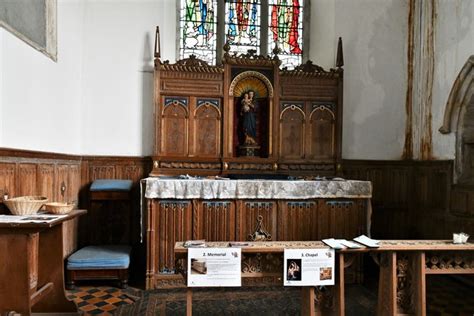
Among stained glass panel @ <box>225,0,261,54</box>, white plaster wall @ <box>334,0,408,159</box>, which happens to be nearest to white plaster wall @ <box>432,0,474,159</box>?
white plaster wall @ <box>334,0,408,159</box>

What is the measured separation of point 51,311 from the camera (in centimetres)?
334

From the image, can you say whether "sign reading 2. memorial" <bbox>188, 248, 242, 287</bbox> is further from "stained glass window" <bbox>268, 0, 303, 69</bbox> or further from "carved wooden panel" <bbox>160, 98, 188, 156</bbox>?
"stained glass window" <bbox>268, 0, 303, 69</bbox>

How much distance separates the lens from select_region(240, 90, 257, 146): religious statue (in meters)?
5.29

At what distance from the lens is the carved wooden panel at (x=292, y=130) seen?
5.46m

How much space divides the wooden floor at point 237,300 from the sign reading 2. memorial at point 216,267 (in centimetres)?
97

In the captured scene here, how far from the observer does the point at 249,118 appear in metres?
5.36

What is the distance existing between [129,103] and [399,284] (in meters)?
4.10

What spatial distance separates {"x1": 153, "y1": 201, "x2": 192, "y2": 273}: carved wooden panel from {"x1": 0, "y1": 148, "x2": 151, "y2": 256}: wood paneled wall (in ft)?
3.53

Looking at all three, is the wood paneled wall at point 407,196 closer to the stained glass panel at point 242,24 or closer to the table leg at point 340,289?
the stained glass panel at point 242,24

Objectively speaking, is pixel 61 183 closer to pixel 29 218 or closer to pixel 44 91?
pixel 44 91

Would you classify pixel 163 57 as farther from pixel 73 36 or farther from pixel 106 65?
pixel 73 36

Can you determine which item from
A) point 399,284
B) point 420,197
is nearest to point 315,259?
point 399,284

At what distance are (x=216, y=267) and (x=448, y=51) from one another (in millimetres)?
4352

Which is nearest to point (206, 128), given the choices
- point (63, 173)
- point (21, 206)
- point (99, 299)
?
point (63, 173)
